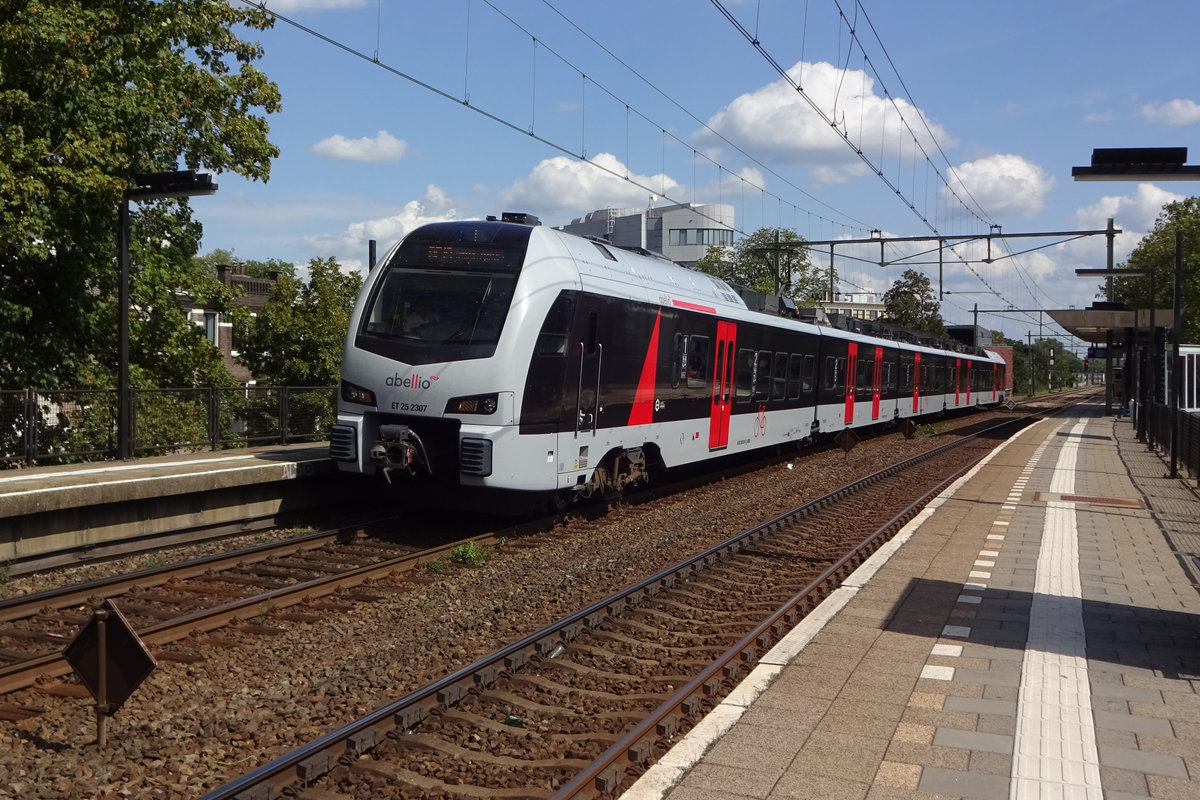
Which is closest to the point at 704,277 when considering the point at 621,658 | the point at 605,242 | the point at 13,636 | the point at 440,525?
the point at 605,242

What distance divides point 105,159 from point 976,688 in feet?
47.9

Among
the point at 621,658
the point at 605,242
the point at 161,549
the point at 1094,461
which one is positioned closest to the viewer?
the point at 621,658

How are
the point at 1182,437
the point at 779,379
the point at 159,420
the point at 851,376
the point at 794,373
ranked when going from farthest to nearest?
1. the point at 851,376
2. the point at 1182,437
3. the point at 794,373
4. the point at 779,379
5. the point at 159,420

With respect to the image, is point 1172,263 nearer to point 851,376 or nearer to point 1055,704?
point 851,376

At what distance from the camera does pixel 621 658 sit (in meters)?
7.41

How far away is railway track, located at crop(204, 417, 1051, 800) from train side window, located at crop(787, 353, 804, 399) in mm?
9835

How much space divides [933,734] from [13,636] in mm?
6122

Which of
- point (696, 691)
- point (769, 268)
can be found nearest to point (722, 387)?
point (696, 691)

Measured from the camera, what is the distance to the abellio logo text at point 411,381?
11.4 meters

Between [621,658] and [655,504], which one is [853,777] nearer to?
[621,658]

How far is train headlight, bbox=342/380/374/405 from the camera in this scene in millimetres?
11844

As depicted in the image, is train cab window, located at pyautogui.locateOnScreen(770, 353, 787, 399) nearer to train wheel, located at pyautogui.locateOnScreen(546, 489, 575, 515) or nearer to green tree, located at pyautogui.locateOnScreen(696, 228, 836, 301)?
train wheel, located at pyautogui.locateOnScreen(546, 489, 575, 515)

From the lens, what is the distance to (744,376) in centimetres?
1772

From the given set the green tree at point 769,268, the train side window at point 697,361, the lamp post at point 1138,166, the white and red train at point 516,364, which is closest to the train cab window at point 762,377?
the train side window at point 697,361
